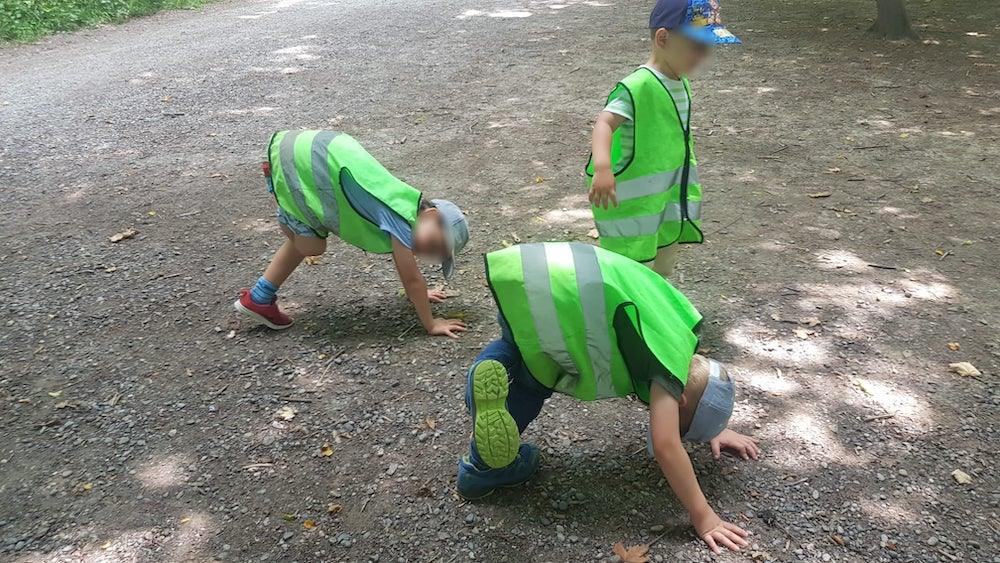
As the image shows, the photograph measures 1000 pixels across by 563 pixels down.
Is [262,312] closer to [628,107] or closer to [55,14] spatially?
[628,107]

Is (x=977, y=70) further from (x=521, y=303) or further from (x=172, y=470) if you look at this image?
(x=172, y=470)

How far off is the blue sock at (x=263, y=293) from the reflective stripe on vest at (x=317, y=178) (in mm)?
369

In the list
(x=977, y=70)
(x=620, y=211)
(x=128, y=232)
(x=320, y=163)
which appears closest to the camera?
(x=620, y=211)

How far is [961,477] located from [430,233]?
2120 millimetres

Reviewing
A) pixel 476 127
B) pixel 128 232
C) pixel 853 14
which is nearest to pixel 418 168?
pixel 476 127

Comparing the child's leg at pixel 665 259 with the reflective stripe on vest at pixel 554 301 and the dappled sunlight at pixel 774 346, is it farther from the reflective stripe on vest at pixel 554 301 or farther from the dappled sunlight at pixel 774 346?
the reflective stripe on vest at pixel 554 301

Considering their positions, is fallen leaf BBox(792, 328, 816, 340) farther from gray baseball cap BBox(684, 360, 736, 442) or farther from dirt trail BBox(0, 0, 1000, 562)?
gray baseball cap BBox(684, 360, 736, 442)

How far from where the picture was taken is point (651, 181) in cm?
297

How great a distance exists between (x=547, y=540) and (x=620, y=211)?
1.36 metres

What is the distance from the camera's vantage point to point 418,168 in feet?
17.4

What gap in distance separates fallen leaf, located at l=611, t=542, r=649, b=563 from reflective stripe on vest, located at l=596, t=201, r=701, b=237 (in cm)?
129

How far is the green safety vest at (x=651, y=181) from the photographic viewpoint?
2877mm

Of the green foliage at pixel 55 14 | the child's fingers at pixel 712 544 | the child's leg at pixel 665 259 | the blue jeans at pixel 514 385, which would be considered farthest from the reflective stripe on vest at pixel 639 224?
the green foliage at pixel 55 14

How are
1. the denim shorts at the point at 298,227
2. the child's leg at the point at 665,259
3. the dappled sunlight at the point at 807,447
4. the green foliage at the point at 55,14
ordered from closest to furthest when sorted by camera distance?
the dappled sunlight at the point at 807,447
the child's leg at the point at 665,259
the denim shorts at the point at 298,227
the green foliage at the point at 55,14
